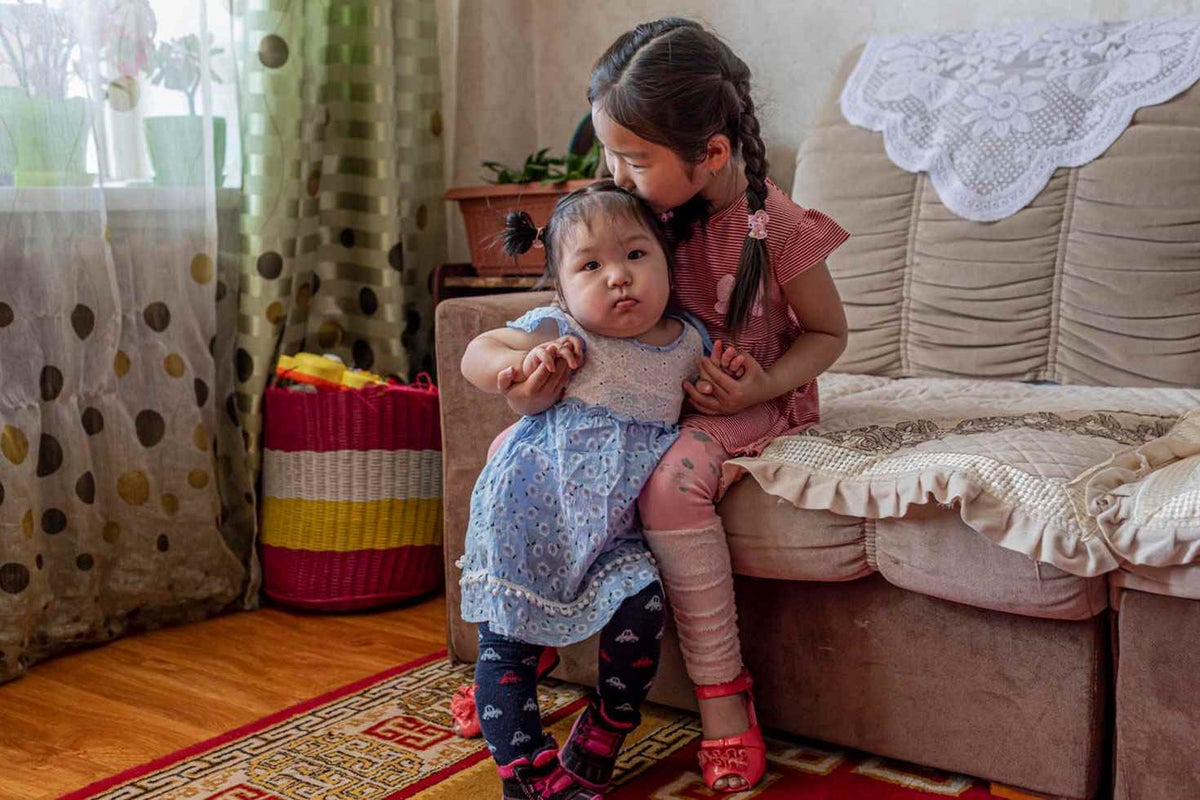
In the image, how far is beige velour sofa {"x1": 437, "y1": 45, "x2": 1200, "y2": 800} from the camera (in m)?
1.28

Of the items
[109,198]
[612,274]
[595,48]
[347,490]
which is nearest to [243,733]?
[347,490]

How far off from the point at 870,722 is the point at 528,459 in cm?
51

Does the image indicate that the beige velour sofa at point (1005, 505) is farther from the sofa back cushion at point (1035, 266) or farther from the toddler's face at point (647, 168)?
the toddler's face at point (647, 168)

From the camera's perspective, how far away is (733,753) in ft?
4.75

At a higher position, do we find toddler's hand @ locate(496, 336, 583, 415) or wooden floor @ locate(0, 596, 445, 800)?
toddler's hand @ locate(496, 336, 583, 415)

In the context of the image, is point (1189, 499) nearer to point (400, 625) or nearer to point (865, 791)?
point (865, 791)

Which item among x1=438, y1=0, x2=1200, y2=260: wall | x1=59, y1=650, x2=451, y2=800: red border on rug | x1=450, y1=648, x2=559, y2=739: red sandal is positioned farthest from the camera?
x1=438, y1=0, x2=1200, y2=260: wall

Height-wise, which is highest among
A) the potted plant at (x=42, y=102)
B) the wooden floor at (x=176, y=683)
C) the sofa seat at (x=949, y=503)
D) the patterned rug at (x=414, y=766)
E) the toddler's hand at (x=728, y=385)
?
the potted plant at (x=42, y=102)

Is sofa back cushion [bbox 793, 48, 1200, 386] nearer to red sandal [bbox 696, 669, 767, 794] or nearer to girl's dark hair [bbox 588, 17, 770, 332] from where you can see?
→ girl's dark hair [bbox 588, 17, 770, 332]

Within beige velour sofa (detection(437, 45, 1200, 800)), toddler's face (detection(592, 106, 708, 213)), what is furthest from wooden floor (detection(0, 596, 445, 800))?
toddler's face (detection(592, 106, 708, 213))

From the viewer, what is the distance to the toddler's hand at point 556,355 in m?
1.44

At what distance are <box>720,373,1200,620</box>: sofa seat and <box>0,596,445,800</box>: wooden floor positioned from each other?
751 mm

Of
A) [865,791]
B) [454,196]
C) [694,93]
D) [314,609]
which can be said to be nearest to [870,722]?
[865,791]

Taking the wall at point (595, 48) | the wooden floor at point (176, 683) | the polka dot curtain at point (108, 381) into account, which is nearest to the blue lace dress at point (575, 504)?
the wooden floor at point (176, 683)
